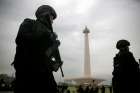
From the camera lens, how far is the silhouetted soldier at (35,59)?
2.15 meters

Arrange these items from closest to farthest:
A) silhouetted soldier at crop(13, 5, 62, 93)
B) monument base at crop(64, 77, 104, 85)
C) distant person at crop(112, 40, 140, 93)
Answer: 1. silhouetted soldier at crop(13, 5, 62, 93)
2. distant person at crop(112, 40, 140, 93)
3. monument base at crop(64, 77, 104, 85)

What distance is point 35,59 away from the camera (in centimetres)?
217

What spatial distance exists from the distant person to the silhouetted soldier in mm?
1208

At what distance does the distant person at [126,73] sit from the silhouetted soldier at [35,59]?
121cm

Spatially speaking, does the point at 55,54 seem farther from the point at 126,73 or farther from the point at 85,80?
the point at 85,80

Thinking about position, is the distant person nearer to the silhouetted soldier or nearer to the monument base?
the silhouetted soldier

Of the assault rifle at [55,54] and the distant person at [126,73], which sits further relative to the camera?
the distant person at [126,73]

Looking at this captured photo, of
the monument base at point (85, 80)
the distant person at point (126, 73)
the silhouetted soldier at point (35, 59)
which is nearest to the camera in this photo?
the silhouetted soldier at point (35, 59)

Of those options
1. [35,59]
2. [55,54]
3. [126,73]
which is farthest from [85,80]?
[35,59]

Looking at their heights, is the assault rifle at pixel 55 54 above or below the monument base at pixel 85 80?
below

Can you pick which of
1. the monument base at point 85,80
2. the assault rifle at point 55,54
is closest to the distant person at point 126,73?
the assault rifle at point 55,54

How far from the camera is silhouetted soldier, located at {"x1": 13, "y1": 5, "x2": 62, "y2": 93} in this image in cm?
215

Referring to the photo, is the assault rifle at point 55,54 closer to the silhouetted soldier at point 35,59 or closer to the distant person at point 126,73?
the silhouetted soldier at point 35,59

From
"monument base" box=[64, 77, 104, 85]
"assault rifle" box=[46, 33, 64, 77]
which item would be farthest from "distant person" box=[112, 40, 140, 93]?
"monument base" box=[64, 77, 104, 85]
